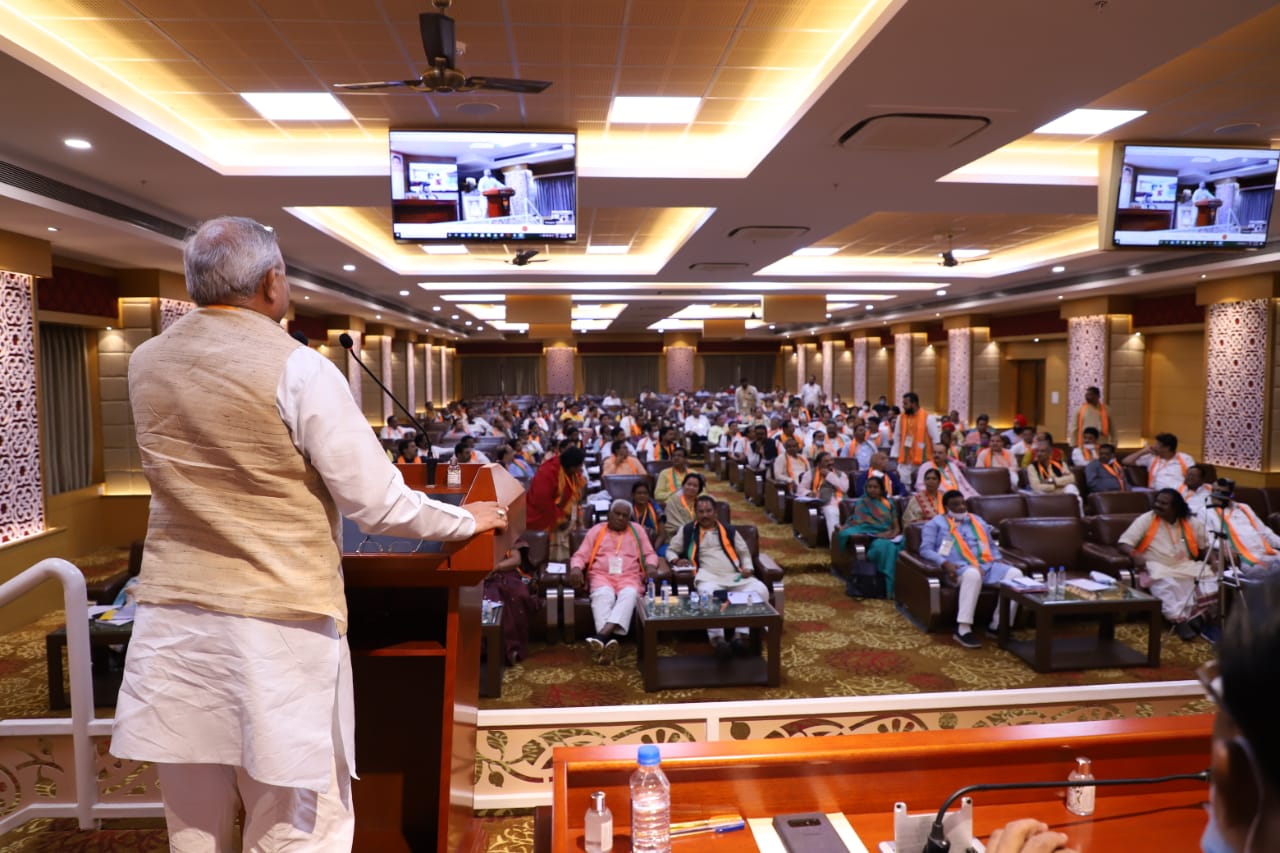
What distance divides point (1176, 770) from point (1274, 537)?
5.47 metres

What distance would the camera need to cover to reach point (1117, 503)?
22.7 ft

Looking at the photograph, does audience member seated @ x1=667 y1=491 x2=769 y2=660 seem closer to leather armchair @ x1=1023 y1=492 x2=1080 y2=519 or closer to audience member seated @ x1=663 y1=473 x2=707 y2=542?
audience member seated @ x1=663 y1=473 x2=707 y2=542

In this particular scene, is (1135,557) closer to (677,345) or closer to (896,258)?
(896,258)

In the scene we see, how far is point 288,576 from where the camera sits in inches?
54.7

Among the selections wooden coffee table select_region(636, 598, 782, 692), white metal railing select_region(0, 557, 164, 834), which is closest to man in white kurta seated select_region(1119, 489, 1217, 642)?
wooden coffee table select_region(636, 598, 782, 692)

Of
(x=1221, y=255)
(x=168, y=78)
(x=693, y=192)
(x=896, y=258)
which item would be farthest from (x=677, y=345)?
(x=168, y=78)

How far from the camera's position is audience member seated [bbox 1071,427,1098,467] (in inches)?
371

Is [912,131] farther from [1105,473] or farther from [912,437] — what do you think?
[912,437]

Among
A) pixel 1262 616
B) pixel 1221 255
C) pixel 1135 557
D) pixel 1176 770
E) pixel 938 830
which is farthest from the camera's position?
pixel 1221 255

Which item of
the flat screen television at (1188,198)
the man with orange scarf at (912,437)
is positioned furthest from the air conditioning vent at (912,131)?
the man with orange scarf at (912,437)

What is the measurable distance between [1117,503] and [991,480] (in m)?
1.29

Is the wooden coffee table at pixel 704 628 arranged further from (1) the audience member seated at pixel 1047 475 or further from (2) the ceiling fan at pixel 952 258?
(2) the ceiling fan at pixel 952 258

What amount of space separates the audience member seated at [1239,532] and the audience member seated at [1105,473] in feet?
7.57

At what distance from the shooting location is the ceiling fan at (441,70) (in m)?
2.94
